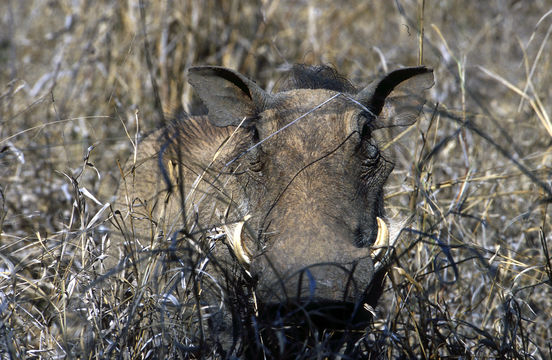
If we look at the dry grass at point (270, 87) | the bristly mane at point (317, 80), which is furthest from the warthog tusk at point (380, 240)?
the bristly mane at point (317, 80)

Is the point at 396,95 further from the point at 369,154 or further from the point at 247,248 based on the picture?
the point at 247,248

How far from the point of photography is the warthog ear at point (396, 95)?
9.16 feet

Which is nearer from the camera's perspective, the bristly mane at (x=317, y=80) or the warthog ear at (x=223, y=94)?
the warthog ear at (x=223, y=94)

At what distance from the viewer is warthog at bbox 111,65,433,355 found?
2.13m

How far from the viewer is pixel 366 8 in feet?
21.0

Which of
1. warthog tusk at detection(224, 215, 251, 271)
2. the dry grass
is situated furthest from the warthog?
the dry grass

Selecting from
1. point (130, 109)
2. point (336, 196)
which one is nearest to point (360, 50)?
point (130, 109)

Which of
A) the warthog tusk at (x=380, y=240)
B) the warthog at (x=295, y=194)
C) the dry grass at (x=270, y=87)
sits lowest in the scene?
the dry grass at (x=270, y=87)

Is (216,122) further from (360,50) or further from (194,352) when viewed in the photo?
(360,50)

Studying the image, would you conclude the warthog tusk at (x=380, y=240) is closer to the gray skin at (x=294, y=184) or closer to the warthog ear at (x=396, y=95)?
the gray skin at (x=294, y=184)

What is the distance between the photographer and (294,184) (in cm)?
243

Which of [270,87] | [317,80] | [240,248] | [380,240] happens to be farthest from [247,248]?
[270,87]

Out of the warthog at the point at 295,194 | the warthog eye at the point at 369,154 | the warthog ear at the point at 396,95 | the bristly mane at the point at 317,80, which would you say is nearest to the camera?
the warthog at the point at 295,194

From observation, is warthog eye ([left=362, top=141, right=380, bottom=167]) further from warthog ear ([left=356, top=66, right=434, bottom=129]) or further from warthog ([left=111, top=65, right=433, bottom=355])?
warthog ear ([left=356, top=66, right=434, bottom=129])
